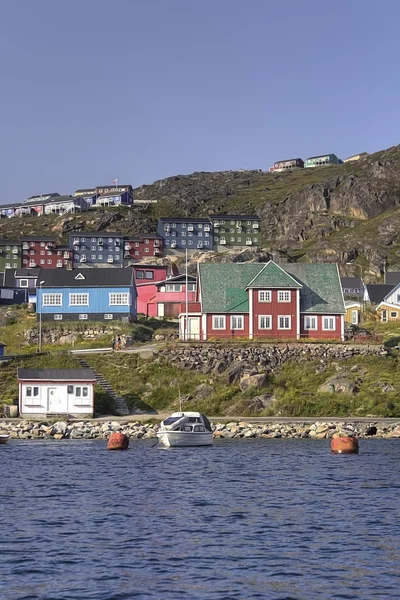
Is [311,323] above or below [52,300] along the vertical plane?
below

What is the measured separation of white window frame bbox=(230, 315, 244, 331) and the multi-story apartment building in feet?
368

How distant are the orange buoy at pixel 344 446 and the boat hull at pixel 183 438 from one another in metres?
8.47

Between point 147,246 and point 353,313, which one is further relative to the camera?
point 147,246

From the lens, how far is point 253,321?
84.9 metres

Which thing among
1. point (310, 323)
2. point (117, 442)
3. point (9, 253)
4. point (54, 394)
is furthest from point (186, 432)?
point (9, 253)

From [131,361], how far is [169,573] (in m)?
53.8

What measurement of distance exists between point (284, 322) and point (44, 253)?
118 metres

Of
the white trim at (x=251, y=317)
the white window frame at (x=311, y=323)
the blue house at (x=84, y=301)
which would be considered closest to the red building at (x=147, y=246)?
the blue house at (x=84, y=301)

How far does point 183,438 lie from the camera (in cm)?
5666

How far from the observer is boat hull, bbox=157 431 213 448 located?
5644cm

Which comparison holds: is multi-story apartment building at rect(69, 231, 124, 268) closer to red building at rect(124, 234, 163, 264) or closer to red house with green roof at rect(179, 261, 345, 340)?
red building at rect(124, 234, 163, 264)

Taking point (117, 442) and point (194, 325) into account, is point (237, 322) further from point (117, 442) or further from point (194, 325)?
point (117, 442)

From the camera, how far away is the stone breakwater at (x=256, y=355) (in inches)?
2987

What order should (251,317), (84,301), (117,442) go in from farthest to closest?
(84,301), (251,317), (117,442)
